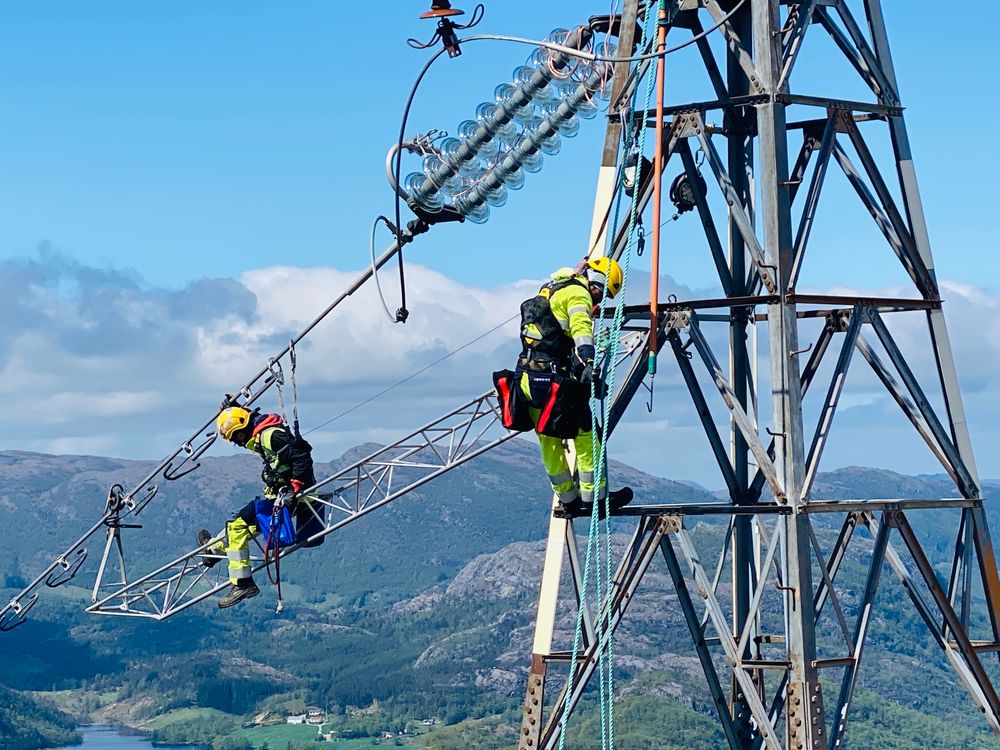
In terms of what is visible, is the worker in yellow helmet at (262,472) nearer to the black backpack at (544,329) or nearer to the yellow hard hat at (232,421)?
the yellow hard hat at (232,421)

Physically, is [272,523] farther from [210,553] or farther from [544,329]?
[544,329]

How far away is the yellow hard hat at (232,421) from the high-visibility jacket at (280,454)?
259 millimetres

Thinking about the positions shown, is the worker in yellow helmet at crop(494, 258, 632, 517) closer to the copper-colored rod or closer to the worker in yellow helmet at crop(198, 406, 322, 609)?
the copper-colored rod

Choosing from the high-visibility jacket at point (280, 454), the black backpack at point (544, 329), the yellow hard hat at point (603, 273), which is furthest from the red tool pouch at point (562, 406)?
the high-visibility jacket at point (280, 454)

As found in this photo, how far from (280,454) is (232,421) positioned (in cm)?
100

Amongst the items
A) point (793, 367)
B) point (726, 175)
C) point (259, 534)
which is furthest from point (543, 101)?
point (259, 534)

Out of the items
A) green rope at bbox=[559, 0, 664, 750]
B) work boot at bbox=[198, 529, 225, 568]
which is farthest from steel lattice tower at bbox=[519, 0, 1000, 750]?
work boot at bbox=[198, 529, 225, 568]

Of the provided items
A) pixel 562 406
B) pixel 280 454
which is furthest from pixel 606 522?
pixel 280 454

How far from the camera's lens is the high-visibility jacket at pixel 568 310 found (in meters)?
19.4

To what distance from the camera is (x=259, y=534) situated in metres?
26.8

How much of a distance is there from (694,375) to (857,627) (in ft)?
13.7

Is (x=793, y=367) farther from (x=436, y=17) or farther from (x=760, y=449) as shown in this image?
(x=436, y=17)

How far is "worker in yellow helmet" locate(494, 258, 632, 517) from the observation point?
19.8 meters

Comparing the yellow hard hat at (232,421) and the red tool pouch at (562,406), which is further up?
the yellow hard hat at (232,421)
